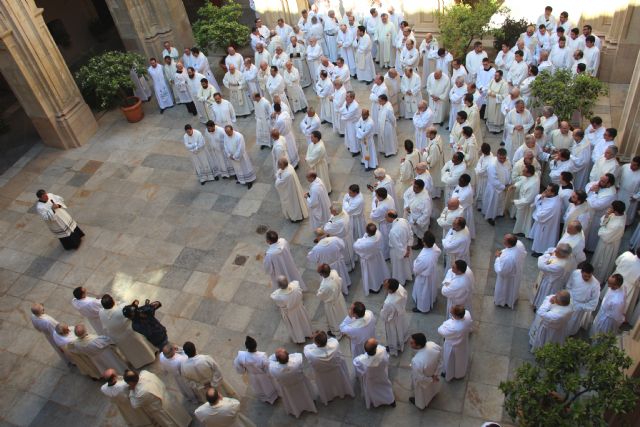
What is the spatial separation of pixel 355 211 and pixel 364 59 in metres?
6.54

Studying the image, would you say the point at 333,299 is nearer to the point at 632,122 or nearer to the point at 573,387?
the point at 573,387

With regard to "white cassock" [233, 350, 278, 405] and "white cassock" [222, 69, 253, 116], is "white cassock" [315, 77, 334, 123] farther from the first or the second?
"white cassock" [233, 350, 278, 405]

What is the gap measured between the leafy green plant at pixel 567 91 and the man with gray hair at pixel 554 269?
11.8 feet

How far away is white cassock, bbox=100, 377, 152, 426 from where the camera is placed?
Result: 7727mm

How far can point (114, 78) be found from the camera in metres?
14.8

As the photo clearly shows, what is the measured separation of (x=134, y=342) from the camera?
9266 millimetres

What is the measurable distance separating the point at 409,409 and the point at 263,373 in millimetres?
2195

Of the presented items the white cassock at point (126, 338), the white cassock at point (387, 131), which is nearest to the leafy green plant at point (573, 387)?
the white cassock at point (126, 338)

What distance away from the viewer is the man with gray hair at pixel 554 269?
8258 mm

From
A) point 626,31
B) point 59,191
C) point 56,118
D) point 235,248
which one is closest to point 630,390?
point 235,248

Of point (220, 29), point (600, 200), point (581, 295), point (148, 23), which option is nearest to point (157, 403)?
point (581, 295)

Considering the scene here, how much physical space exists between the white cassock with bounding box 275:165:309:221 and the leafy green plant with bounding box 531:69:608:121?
5120 mm

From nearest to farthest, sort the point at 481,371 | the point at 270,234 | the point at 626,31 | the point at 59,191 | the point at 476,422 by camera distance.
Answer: the point at 476,422 → the point at 481,371 → the point at 270,234 → the point at 626,31 → the point at 59,191

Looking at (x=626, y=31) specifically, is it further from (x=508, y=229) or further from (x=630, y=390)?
(x=630, y=390)
